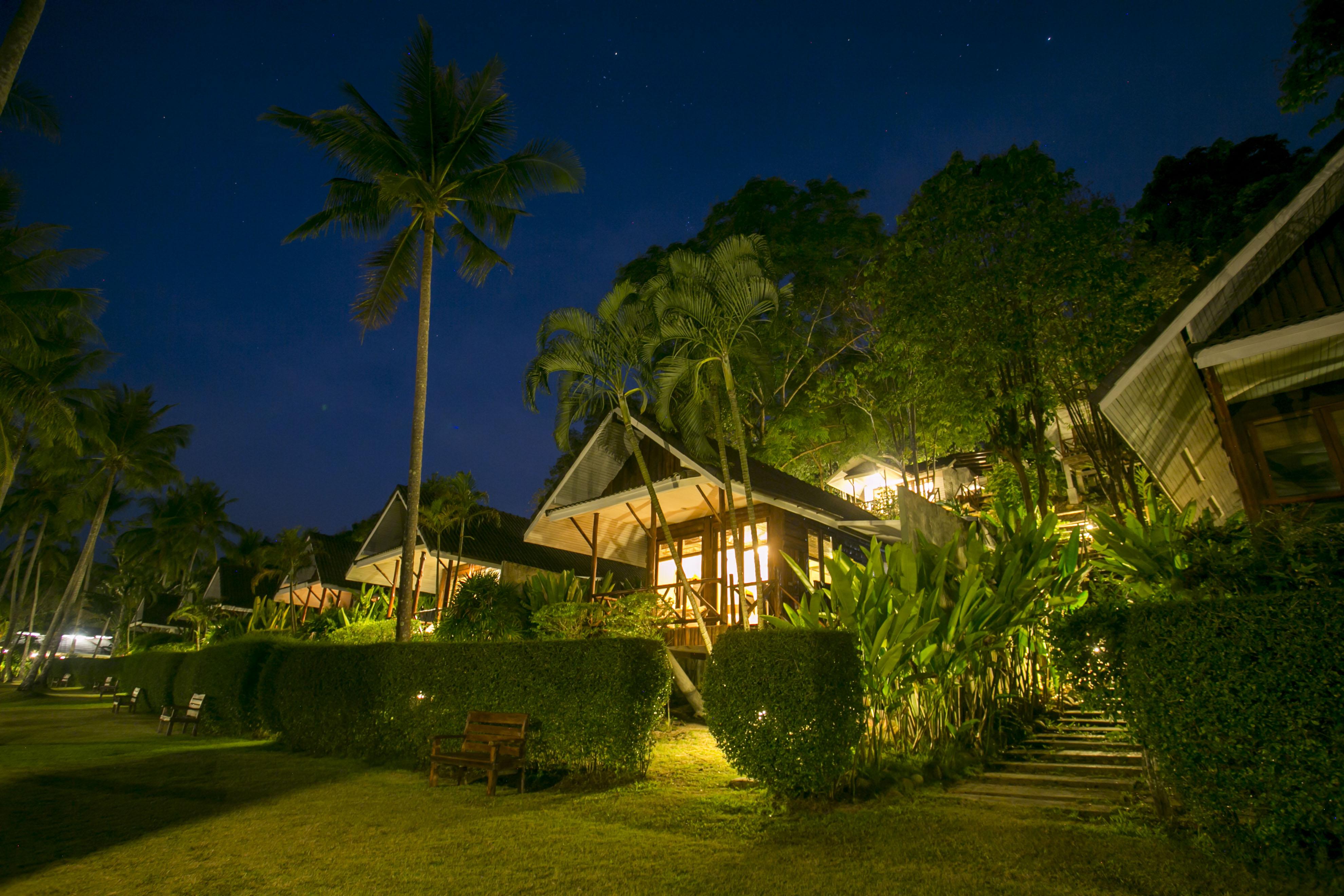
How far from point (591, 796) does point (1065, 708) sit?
21.4ft

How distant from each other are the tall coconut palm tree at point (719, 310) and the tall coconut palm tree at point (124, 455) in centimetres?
2737

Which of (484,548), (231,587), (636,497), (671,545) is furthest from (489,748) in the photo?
(231,587)

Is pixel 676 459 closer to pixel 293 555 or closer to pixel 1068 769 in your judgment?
pixel 1068 769

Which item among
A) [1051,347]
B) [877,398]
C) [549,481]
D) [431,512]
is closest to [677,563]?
[1051,347]

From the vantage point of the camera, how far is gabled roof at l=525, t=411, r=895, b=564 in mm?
14320

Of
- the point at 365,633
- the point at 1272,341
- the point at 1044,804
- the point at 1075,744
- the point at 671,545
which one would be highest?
the point at 1272,341

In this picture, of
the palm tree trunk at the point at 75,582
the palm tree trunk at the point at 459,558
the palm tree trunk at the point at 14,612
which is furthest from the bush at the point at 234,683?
the palm tree trunk at the point at 14,612

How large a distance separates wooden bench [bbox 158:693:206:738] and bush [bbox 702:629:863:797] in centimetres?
1191

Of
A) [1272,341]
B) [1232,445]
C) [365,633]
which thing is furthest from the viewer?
[365,633]

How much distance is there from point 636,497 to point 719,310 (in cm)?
525

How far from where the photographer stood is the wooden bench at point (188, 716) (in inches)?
521

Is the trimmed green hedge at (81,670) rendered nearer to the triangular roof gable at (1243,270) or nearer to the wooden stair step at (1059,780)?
the wooden stair step at (1059,780)

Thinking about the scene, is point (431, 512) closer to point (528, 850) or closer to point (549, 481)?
point (549, 481)

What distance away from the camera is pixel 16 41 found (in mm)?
9039
